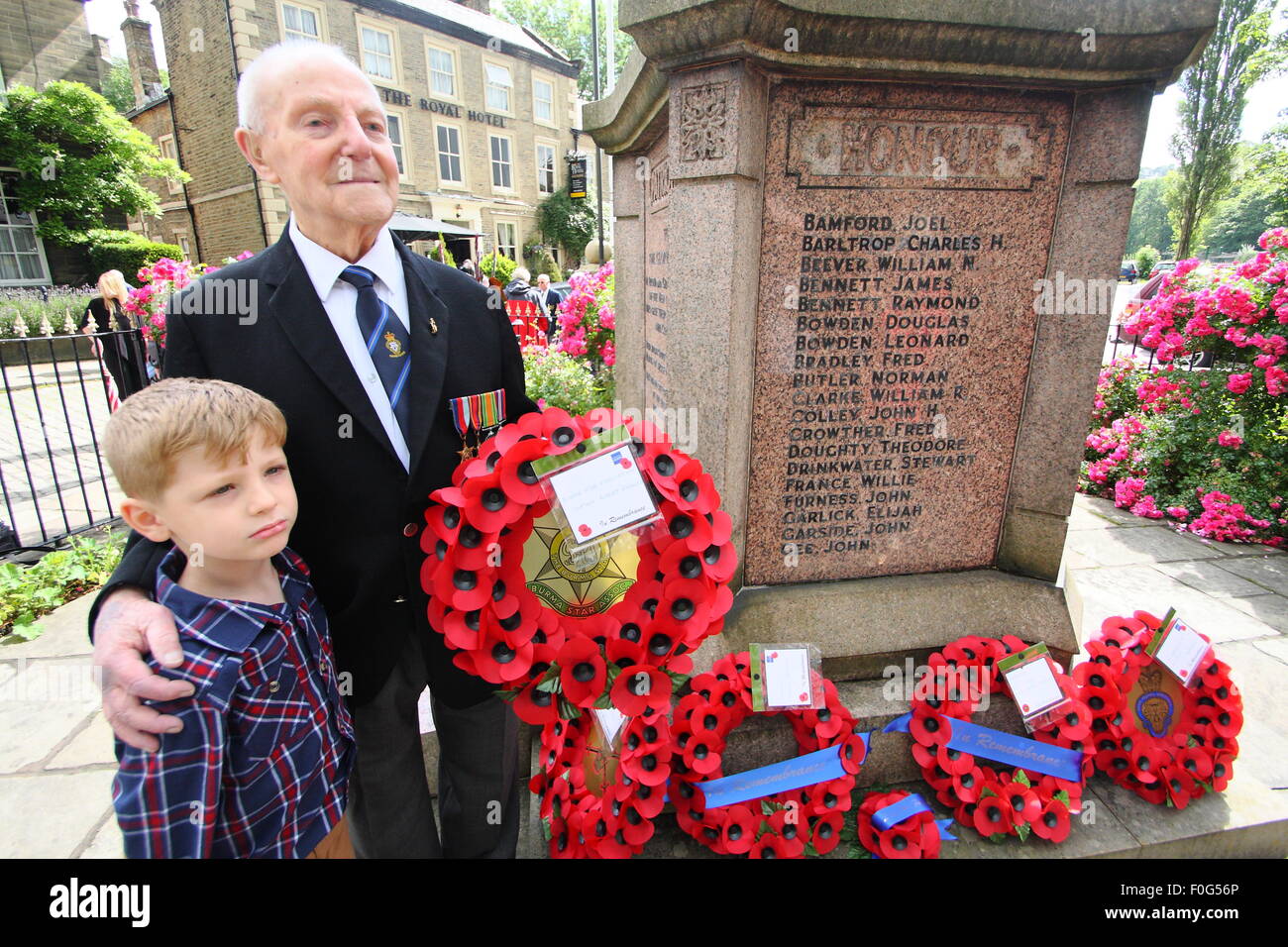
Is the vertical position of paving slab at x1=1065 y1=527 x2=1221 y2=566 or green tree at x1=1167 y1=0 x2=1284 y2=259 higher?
green tree at x1=1167 y1=0 x2=1284 y2=259

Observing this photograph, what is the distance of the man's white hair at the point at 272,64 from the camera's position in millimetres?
1402

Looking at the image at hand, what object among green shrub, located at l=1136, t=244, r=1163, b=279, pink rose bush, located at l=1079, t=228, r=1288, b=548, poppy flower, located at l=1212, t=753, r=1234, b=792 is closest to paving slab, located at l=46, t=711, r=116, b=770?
poppy flower, located at l=1212, t=753, r=1234, b=792

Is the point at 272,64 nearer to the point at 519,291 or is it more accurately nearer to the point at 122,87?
the point at 519,291

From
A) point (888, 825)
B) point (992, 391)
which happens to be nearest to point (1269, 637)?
point (992, 391)

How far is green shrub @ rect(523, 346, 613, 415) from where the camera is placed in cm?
502

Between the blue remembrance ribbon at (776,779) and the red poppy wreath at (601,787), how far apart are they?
20 centimetres

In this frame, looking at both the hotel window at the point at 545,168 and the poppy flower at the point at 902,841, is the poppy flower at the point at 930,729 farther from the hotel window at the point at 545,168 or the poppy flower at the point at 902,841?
the hotel window at the point at 545,168

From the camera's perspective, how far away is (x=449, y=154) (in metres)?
24.0

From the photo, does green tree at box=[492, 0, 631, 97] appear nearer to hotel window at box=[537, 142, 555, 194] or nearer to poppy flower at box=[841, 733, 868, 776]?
hotel window at box=[537, 142, 555, 194]

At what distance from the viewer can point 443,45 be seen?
75.3ft

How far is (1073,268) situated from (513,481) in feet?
8.08

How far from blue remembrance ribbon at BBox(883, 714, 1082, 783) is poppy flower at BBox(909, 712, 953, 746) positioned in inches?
1.0

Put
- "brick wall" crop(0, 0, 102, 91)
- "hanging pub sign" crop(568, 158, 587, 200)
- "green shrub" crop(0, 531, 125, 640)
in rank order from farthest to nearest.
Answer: "brick wall" crop(0, 0, 102, 91)
"hanging pub sign" crop(568, 158, 587, 200)
"green shrub" crop(0, 531, 125, 640)

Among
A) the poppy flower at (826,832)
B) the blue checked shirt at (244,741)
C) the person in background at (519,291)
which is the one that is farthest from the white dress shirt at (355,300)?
the person in background at (519,291)
